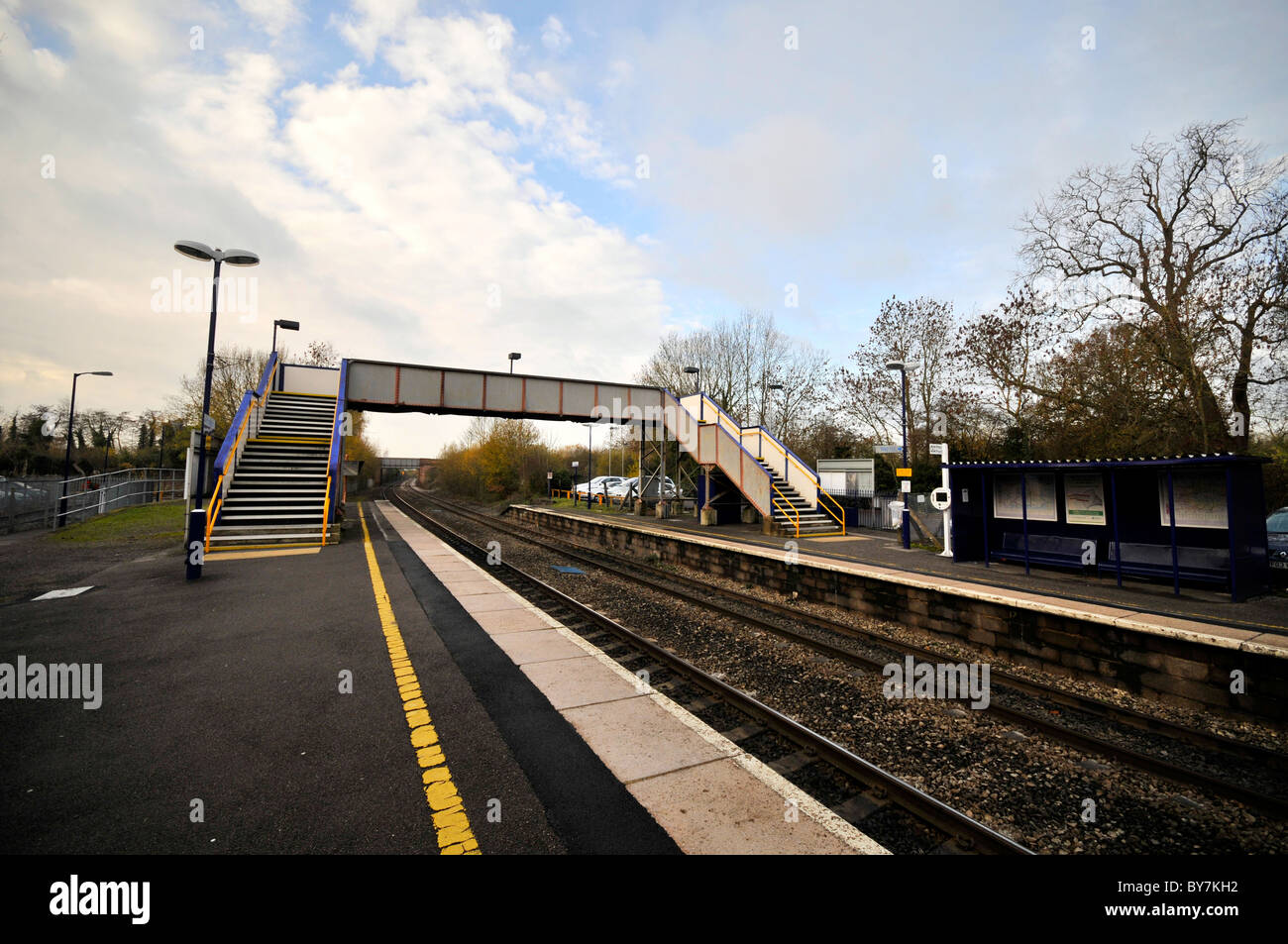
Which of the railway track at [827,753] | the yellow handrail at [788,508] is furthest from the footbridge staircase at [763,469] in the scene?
the railway track at [827,753]

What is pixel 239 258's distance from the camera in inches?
412

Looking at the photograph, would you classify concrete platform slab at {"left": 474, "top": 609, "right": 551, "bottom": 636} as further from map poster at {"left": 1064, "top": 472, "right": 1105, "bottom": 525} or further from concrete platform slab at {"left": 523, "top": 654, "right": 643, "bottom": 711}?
map poster at {"left": 1064, "top": 472, "right": 1105, "bottom": 525}

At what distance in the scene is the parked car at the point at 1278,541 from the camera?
10.7 metres

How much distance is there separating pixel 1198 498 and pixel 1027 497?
2895mm

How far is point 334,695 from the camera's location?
515 centimetres

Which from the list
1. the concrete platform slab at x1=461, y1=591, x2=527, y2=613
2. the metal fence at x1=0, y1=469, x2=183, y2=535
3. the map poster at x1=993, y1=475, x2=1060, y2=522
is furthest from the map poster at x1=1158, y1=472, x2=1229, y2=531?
the metal fence at x1=0, y1=469, x2=183, y2=535

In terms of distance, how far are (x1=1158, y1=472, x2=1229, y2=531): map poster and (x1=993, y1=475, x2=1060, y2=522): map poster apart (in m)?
1.92

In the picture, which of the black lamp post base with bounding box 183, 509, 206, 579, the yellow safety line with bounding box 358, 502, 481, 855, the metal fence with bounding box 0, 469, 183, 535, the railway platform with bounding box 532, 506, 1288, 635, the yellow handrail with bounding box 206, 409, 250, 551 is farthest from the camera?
the metal fence with bounding box 0, 469, 183, 535

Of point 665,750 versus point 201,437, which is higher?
point 201,437

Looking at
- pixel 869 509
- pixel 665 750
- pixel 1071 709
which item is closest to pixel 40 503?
pixel 665 750

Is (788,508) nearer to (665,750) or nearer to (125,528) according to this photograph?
(665,750)

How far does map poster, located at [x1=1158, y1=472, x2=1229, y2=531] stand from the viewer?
9023 mm

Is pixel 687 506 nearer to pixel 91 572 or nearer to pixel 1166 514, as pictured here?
pixel 1166 514
